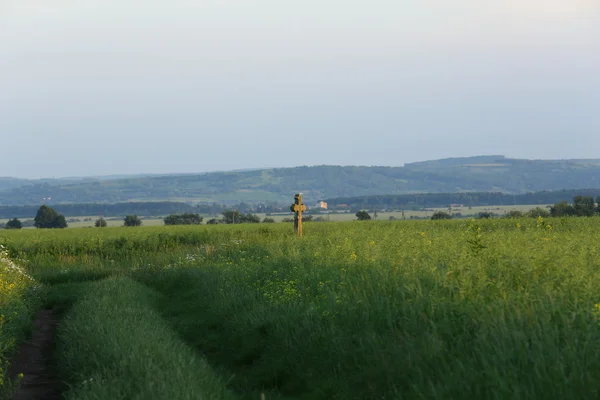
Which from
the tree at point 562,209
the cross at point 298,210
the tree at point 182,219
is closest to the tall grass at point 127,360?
the cross at point 298,210

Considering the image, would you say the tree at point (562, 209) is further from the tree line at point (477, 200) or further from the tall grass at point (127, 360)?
the tree line at point (477, 200)

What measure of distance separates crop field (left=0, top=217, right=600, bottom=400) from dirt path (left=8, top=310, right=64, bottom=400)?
0.58 ft

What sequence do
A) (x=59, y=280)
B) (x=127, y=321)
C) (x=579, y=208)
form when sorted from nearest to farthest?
(x=127, y=321), (x=59, y=280), (x=579, y=208)

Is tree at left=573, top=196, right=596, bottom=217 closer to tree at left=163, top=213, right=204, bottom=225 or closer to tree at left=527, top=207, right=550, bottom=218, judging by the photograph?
tree at left=527, top=207, right=550, bottom=218

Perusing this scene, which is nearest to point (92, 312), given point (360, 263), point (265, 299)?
point (265, 299)

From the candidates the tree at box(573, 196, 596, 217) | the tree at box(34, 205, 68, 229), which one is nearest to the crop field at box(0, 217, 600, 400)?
the tree at box(573, 196, 596, 217)

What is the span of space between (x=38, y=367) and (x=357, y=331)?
5456mm

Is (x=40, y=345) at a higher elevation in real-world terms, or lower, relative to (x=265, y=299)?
lower

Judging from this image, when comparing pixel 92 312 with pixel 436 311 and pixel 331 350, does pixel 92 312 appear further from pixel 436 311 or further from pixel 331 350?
pixel 436 311

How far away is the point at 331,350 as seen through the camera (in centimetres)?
977

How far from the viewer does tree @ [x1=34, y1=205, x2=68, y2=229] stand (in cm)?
9925

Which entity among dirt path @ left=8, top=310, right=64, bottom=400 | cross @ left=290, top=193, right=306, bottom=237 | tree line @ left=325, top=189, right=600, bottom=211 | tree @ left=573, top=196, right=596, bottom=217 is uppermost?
cross @ left=290, top=193, right=306, bottom=237

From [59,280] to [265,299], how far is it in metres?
16.3

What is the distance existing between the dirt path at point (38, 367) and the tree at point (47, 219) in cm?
8659
